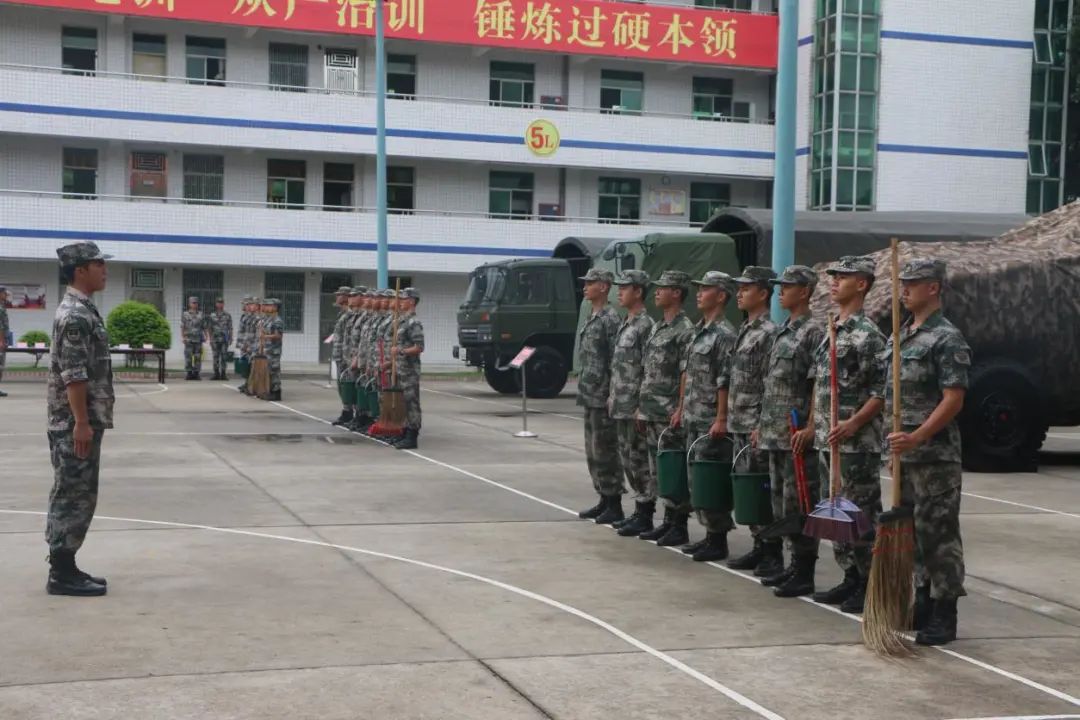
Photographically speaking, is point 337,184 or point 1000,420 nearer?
point 1000,420

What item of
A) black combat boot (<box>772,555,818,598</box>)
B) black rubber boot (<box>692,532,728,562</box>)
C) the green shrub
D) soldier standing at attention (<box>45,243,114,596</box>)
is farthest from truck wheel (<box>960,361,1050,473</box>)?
the green shrub

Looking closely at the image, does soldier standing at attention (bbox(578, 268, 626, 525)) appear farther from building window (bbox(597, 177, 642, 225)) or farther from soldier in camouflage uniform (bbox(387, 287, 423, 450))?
building window (bbox(597, 177, 642, 225))

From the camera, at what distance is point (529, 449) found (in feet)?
56.7

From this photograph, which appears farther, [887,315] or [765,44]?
[765,44]

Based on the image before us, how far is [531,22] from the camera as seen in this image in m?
41.3

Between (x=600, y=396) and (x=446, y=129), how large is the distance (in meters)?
30.3

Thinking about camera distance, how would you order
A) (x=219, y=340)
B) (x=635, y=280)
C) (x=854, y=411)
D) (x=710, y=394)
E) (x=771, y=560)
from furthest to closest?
(x=219, y=340) < (x=635, y=280) < (x=710, y=394) < (x=771, y=560) < (x=854, y=411)

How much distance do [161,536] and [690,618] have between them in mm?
4340

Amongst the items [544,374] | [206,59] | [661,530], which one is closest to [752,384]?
[661,530]

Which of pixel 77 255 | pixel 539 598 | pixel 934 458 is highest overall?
pixel 77 255

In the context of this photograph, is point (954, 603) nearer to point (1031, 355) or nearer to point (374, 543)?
point (374, 543)

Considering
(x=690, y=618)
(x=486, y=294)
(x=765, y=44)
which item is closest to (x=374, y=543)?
(x=690, y=618)

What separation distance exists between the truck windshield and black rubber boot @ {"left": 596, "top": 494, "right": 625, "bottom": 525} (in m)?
15.9

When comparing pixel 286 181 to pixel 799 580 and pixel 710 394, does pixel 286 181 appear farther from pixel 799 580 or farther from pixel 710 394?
pixel 799 580
